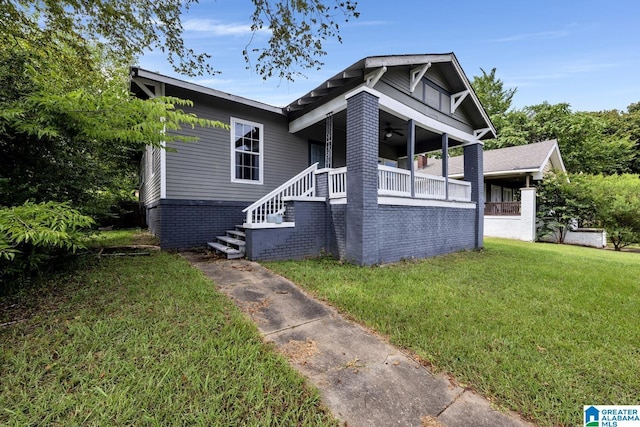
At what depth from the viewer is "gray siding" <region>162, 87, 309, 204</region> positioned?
688cm

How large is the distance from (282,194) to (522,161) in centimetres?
1424

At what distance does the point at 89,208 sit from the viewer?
4602mm

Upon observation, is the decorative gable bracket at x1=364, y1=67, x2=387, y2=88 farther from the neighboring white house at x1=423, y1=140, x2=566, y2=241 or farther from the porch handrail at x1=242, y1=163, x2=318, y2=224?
the neighboring white house at x1=423, y1=140, x2=566, y2=241

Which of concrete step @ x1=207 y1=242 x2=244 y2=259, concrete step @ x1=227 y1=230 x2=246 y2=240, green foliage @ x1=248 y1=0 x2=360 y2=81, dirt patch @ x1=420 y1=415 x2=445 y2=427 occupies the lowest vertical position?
dirt patch @ x1=420 y1=415 x2=445 y2=427

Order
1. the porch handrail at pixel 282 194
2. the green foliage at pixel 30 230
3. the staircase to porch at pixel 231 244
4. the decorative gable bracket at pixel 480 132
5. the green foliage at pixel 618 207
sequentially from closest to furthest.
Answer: the green foliage at pixel 30 230 < the staircase to porch at pixel 231 244 < the porch handrail at pixel 282 194 < the decorative gable bracket at pixel 480 132 < the green foliage at pixel 618 207

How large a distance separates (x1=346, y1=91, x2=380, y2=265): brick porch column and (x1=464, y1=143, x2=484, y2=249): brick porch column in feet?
18.8

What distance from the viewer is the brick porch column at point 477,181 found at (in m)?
9.67

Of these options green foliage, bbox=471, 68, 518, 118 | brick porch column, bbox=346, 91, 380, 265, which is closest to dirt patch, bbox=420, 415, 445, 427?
brick porch column, bbox=346, 91, 380, 265

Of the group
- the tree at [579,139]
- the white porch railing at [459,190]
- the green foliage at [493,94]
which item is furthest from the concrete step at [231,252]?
the green foliage at [493,94]

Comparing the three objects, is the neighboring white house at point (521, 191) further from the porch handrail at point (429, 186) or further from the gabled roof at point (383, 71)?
the porch handrail at point (429, 186)

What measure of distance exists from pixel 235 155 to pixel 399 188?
4.77 metres

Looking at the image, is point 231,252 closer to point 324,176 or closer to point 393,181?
point 324,176

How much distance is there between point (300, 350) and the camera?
8.32 feet

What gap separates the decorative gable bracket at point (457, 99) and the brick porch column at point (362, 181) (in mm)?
4570
